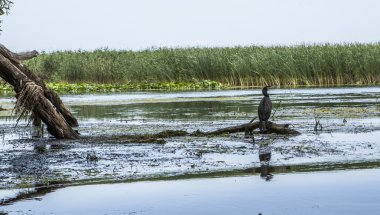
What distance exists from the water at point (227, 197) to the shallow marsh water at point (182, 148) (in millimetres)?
932

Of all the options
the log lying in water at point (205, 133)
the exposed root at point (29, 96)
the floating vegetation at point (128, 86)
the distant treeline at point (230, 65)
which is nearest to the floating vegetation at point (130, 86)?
the floating vegetation at point (128, 86)

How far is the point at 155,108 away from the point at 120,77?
2265cm

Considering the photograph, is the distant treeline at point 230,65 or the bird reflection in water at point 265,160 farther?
the distant treeline at point 230,65

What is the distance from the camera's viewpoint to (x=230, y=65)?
45969 millimetres

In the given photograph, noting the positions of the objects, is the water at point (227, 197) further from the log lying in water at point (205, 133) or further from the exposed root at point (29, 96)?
the exposed root at point (29, 96)

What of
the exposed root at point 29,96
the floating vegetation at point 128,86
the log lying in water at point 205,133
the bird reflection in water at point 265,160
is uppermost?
the exposed root at point 29,96

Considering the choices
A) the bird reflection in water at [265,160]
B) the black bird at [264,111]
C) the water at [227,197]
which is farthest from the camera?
the black bird at [264,111]

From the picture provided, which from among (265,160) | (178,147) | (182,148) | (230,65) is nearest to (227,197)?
(265,160)

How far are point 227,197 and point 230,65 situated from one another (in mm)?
36653

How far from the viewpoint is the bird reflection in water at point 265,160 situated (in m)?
11.2

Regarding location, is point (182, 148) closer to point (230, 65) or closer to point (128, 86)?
point (230, 65)

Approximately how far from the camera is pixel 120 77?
51.7m

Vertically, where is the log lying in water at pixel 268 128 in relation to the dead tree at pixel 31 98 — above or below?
below

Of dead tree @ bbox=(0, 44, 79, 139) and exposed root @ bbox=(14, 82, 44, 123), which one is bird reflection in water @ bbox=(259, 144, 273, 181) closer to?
dead tree @ bbox=(0, 44, 79, 139)
